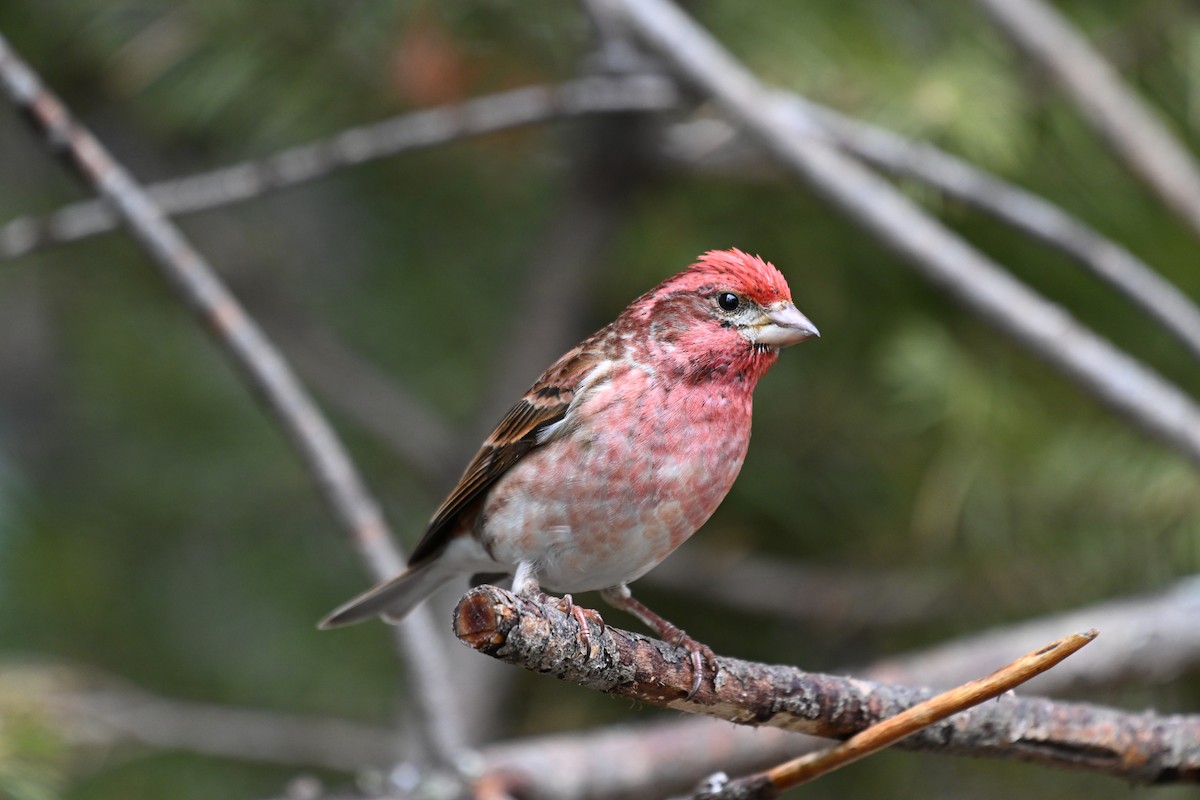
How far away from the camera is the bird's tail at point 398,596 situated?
3.56 meters

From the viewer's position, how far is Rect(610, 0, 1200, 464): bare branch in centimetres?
388

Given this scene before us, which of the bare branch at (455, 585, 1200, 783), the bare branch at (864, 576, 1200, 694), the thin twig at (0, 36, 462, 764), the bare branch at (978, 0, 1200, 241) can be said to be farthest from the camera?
the bare branch at (978, 0, 1200, 241)

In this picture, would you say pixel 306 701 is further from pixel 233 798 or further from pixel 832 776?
pixel 832 776

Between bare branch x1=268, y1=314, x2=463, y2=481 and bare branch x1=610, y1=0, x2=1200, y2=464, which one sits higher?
bare branch x1=268, y1=314, x2=463, y2=481

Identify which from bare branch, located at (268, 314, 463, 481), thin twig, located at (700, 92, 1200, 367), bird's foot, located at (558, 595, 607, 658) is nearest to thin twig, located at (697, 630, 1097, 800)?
bird's foot, located at (558, 595, 607, 658)

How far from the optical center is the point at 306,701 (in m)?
5.34

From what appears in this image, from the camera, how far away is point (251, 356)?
3445 mm

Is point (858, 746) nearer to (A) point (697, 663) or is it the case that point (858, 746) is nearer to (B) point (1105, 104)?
(A) point (697, 663)

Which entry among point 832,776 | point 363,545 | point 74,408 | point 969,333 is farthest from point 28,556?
point 969,333

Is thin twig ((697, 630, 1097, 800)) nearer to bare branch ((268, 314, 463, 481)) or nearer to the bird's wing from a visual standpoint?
the bird's wing

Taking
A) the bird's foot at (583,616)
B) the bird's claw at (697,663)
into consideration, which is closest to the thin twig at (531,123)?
the bird's foot at (583,616)

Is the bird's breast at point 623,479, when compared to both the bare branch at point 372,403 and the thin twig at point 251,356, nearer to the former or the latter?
the thin twig at point 251,356

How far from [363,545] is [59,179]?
121 inches

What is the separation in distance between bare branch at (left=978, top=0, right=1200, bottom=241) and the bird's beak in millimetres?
1791
